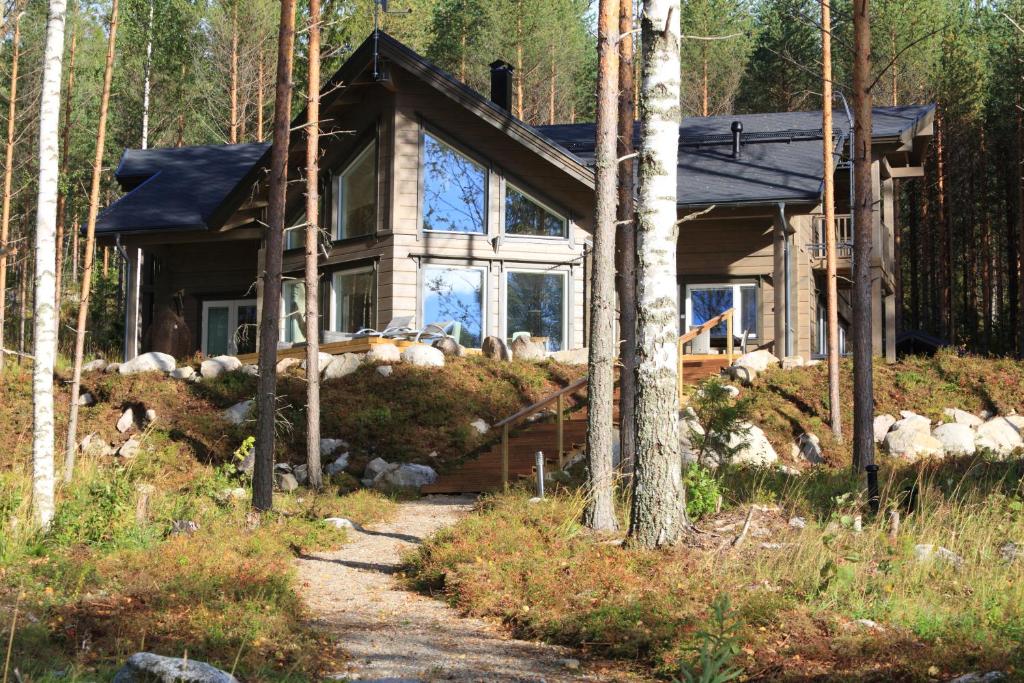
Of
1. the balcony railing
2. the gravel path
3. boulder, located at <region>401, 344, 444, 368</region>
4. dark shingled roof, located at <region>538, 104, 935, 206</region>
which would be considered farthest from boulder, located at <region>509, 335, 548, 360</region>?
the gravel path

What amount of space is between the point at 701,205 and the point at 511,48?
20.1 m

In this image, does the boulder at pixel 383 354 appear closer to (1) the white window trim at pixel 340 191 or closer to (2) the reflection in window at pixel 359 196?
(1) the white window trim at pixel 340 191

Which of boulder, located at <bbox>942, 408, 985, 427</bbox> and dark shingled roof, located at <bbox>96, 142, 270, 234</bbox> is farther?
dark shingled roof, located at <bbox>96, 142, 270, 234</bbox>

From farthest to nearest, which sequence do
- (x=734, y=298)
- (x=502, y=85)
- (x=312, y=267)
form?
(x=502, y=85), (x=734, y=298), (x=312, y=267)

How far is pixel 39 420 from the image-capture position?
420 inches

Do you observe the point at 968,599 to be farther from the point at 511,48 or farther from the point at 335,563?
the point at 511,48

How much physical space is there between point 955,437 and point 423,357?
908cm

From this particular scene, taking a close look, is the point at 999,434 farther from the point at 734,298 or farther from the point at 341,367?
the point at 341,367

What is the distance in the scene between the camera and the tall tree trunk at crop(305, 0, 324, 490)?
15383 mm

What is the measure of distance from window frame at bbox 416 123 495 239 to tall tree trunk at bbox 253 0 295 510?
7598 mm

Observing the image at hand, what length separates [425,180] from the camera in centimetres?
2170

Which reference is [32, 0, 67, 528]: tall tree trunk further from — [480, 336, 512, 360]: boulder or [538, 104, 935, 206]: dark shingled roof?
[538, 104, 935, 206]: dark shingled roof

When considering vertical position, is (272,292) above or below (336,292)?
below

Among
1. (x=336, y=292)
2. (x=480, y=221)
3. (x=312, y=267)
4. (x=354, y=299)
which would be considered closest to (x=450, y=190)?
(x=480, y=221)
